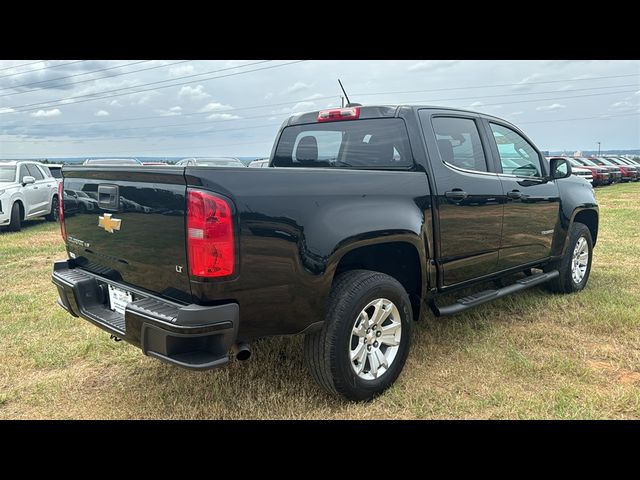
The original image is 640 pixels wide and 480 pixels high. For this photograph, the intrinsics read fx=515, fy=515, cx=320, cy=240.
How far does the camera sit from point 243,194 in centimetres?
258

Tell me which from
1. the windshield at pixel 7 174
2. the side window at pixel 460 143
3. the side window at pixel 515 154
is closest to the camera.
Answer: the side window at pixel 460 143

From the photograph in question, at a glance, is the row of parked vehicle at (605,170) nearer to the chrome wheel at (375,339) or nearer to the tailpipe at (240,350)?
the chrome wheel at (375,339)

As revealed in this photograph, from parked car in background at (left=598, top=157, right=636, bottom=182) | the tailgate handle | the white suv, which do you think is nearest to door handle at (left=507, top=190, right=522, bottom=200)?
the tailgate handle

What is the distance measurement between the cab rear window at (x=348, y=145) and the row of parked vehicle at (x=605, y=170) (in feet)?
72.2

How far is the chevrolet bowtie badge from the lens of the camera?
298 cm

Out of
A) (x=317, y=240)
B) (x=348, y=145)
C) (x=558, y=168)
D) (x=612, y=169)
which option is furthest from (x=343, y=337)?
(x=612, y=169)

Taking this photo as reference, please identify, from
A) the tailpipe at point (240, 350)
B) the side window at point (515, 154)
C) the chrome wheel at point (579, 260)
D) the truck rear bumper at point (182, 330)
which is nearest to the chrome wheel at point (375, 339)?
the tailpipe at point (240, 350)

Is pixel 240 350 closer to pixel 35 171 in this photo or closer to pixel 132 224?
pixel 132 224

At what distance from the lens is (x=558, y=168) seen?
515 cm

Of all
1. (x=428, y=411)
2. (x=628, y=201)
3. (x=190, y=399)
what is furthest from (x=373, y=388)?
(x=628, y=201)

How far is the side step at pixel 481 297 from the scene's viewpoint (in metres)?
3.78

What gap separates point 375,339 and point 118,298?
160 cm

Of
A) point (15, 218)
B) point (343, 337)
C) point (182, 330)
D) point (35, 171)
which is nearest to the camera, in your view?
point (182, 330)

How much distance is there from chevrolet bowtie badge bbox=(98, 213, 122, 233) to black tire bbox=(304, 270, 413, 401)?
4.25 feet
